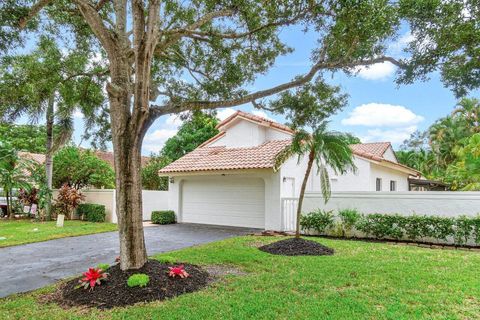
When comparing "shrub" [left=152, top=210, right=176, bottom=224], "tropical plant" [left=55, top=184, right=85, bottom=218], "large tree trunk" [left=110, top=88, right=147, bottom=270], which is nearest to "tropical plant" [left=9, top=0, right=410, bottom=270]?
"large tree trunk" [left=110, top=88, right=147, bottom=270]

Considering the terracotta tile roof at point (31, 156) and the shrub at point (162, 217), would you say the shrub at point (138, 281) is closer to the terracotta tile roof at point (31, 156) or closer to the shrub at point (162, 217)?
the shrub at point (162, 217)

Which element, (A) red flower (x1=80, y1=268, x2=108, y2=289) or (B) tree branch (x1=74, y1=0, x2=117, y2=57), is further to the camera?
(B) tree branch (x1=74, y1=0, x2=117, y2=57)

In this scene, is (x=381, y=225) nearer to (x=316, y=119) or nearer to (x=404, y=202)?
(x=404, y=202)

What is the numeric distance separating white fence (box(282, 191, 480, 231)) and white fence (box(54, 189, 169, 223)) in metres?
9.13

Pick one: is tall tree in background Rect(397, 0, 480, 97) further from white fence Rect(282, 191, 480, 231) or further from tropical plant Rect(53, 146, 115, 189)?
tropical plant Rect(53, 146, 115, 189)

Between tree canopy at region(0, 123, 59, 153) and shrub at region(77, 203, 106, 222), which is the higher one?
tree canopy at region(0, 123, 59, 153)

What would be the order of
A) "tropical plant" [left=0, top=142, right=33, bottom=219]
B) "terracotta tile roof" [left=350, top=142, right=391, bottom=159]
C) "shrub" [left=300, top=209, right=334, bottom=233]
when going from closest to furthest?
"shrub" [left=300, top=209, right=334, bottom=233], "tropical plant" [left=0, top=142, right=33, bottom=219], "terracotta tile roof" [left=350, top=142, right=391, bottom=159]

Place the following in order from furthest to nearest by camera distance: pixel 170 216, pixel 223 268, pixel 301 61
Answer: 1. pixel 170 216
2. pixel 301 61
3. pixel 223 268

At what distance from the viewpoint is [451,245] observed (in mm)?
10719

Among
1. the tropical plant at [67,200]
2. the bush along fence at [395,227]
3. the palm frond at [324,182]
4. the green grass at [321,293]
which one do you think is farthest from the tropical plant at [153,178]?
the green grass at [321,293]

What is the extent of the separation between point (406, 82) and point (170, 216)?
13618 millimetres

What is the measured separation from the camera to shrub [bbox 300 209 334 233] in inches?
503

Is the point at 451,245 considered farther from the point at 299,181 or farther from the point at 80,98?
the point at 80,98

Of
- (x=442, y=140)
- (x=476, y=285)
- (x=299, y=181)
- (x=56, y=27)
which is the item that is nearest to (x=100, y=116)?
(x=56, y=27)
